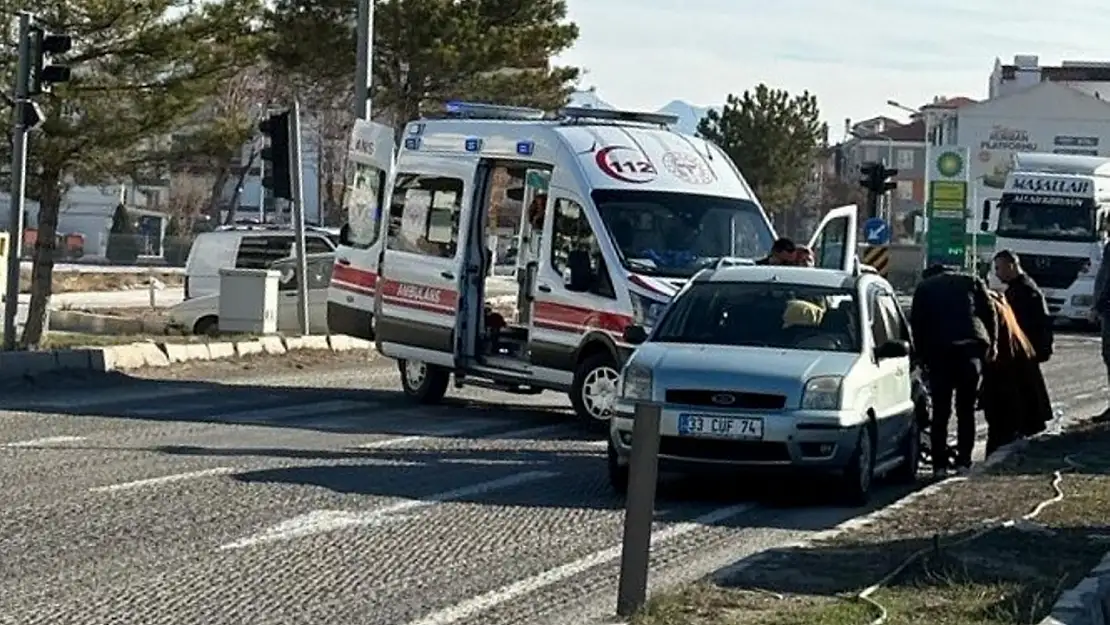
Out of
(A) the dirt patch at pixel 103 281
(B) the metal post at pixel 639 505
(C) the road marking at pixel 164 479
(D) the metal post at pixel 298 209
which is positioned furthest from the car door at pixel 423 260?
(A) the dirt patch at pixel 103 281

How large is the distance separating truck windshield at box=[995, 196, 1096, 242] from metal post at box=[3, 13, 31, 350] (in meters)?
29.3

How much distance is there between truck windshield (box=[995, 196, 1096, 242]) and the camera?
4822 centimetres

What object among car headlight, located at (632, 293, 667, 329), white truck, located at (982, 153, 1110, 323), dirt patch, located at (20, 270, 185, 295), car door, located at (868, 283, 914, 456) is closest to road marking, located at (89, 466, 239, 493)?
car door, located at (868, 283, 914, 456)

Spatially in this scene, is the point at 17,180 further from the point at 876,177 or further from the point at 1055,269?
the point at 1055,269

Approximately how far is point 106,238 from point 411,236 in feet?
206

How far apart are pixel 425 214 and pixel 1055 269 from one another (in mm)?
29952

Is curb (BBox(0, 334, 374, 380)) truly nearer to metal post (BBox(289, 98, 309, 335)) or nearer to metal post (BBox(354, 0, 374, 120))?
metal post (BBox(289, 98, 309, 335))

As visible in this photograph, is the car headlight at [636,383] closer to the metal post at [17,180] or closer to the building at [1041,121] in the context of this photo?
the metal post at [17,180]

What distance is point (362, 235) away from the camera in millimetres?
22531

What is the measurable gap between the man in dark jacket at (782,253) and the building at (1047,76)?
90599 millimetres

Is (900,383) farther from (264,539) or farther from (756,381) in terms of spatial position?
(264,539)

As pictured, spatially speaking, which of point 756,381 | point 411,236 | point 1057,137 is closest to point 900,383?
point 756,381

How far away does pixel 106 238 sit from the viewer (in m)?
82.2

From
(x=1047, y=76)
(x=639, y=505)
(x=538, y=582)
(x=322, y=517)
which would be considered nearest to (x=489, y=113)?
(x=322, y=517)
